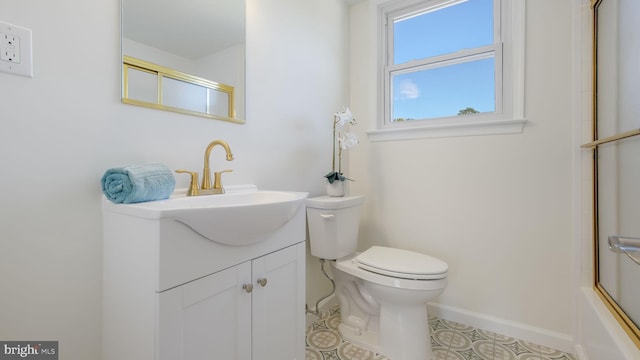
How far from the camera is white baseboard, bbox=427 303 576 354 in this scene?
4.92 ft

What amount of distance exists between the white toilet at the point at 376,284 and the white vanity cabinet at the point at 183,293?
1.71ft

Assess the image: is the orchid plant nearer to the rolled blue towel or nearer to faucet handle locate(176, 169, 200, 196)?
faucet handle locate(176, 169, 200, 196)

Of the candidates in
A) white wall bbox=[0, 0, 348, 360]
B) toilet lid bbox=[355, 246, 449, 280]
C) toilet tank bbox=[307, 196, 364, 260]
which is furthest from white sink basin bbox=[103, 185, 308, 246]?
toilet lid bbox=[355, 246, 449, 280]

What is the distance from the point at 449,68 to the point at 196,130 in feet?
5.42

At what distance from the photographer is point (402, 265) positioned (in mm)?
1396

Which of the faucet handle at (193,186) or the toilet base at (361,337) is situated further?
the toilet base at (361,337)

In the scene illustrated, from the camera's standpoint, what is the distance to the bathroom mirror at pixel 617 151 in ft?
3.42

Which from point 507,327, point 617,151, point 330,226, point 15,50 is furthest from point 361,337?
point 15,50

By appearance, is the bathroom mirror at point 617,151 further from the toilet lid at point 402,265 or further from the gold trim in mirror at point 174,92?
the gold trim in mirror at point 174,92

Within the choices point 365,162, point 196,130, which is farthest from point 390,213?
point 196,130

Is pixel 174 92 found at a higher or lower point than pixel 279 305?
higher

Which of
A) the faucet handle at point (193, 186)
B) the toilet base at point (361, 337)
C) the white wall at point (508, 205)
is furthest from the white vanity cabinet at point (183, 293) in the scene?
the white wall at point (508, 205)

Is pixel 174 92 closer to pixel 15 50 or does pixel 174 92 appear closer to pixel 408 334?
pixel 15 50

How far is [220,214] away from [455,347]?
1516 millimetres
